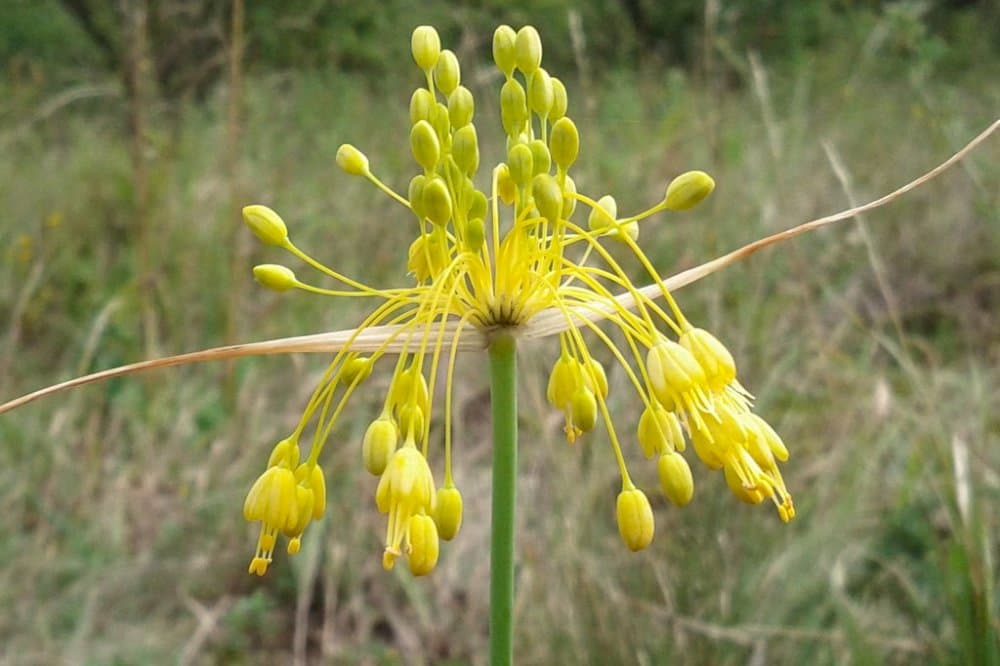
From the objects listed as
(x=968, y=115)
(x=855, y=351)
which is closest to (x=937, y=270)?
(x=855, y=351)

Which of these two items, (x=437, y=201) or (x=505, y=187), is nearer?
(x=437, y=201)

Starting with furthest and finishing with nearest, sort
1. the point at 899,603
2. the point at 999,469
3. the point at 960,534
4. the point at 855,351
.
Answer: the point at 855,351 → the point at 999,469 → the point at 899,603 → the point at 960,534

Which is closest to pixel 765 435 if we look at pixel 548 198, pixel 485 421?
pixel 548 198

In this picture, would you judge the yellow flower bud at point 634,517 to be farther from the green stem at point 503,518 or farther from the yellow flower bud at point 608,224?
the yellow flower bud at point 608,224

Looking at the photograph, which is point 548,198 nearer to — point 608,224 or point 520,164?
point 520,164

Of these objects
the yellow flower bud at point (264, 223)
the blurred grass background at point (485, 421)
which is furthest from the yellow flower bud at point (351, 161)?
the blurred grass background at point (485, 421)

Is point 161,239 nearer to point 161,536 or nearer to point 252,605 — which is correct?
point 161,536
